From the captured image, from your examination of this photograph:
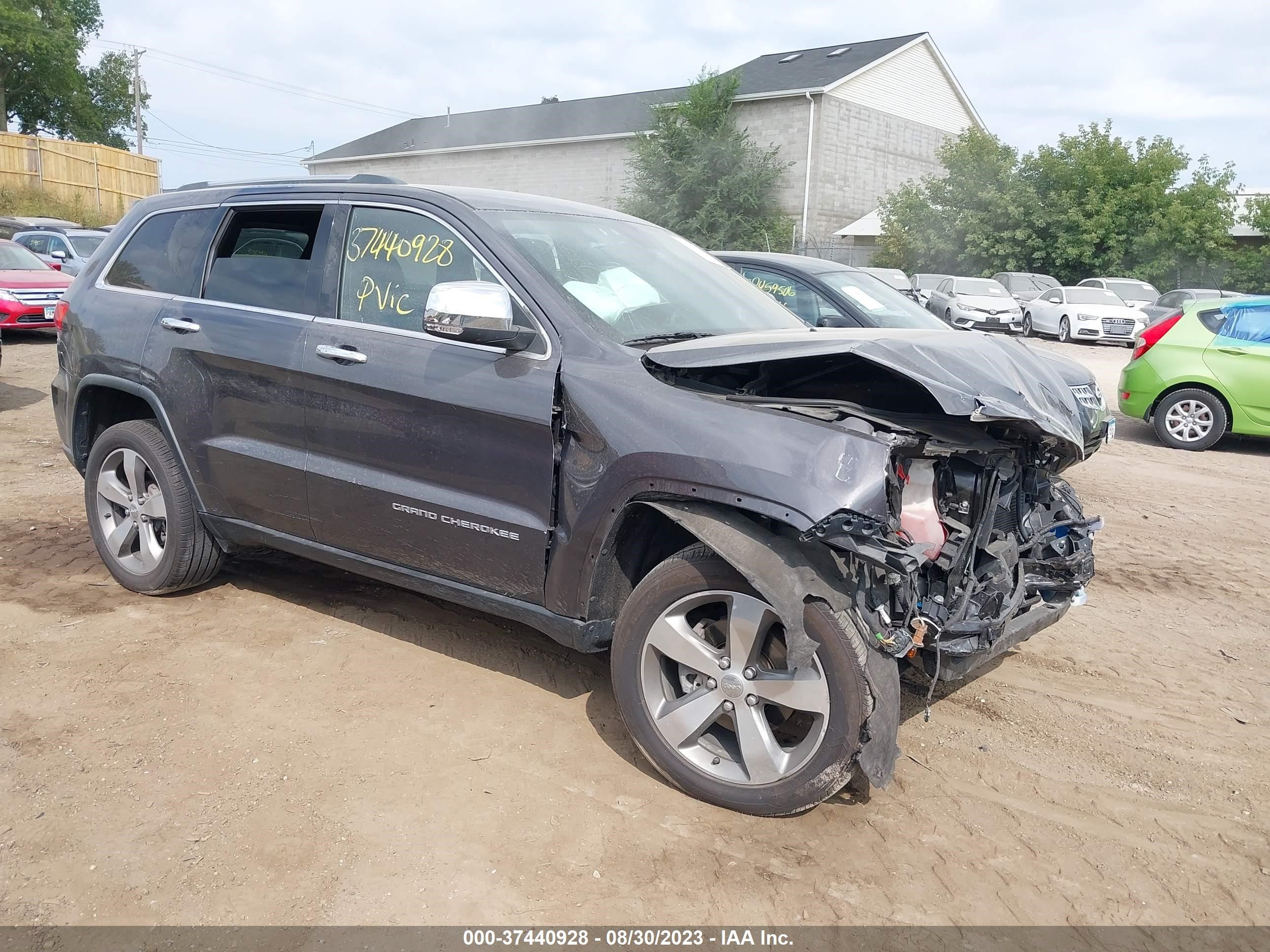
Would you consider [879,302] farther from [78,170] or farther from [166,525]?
[78,170]

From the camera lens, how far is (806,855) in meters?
3.02

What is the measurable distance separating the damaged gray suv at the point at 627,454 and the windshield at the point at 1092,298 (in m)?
21.9

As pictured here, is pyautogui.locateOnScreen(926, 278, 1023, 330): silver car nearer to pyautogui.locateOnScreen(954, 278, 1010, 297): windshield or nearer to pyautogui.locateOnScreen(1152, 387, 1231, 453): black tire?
pyautogui.locateOnScreen(954, 278, 1010, 297): windshield

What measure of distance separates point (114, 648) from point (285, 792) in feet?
5.13

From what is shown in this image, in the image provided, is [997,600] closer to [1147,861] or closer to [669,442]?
[1147,861]

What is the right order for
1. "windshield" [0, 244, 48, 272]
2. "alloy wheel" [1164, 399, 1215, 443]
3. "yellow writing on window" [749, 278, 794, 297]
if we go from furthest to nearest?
"windshield" [0, 244, 48, 272] < "alloy wheel" [1164, 399, 1215, 443] < "yellow writing on window" [749, 278, 794, 297]

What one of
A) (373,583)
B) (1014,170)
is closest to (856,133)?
(1014,170)

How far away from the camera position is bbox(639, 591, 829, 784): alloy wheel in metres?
3.08

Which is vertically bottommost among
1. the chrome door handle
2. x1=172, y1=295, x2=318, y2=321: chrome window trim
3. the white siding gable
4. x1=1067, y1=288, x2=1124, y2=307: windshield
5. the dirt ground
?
the dirt ground

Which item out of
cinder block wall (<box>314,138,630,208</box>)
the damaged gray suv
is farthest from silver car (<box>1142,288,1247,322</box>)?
the damaged gray suv

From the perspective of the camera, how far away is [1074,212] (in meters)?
30.9

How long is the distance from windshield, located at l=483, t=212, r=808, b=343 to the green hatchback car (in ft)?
23.6

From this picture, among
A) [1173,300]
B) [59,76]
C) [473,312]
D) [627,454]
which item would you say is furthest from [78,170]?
[627,454]

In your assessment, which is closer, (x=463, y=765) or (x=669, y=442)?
(x=669, y=442)
